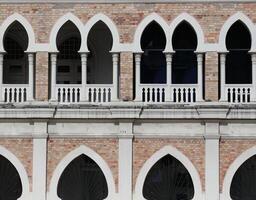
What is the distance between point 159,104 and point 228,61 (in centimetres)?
314

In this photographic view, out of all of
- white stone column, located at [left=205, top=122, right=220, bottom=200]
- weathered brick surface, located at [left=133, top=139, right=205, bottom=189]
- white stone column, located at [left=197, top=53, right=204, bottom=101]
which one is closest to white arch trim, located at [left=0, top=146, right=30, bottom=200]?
weathered brick surface, located at [left=133, top=139, right=205, bottom=189]

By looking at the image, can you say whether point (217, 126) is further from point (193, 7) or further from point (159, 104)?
point (193, 7)

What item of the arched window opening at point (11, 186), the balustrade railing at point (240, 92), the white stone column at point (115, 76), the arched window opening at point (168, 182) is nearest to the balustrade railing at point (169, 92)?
the white stone column at point (115, 76)

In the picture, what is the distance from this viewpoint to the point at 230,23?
23688mm

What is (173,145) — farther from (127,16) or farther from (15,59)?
(15,59)

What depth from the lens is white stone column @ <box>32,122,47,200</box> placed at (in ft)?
77.4

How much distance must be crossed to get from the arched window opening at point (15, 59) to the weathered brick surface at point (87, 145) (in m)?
3.31

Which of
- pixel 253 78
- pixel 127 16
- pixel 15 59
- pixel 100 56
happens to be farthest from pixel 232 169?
pixel 15 59

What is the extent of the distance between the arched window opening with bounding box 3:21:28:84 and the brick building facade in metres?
1.90

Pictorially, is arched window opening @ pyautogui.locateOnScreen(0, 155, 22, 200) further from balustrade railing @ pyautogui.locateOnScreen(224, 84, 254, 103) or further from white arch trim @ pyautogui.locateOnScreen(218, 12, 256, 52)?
white arch trim @ pyautogui.locateOnScreen(218, 12, 256, 52)

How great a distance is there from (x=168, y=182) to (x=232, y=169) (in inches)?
87.3

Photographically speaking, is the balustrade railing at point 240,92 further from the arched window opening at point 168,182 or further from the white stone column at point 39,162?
the white stone column at point 39,162

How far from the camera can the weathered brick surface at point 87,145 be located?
929 inches

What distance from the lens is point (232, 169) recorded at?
23.4 metres
